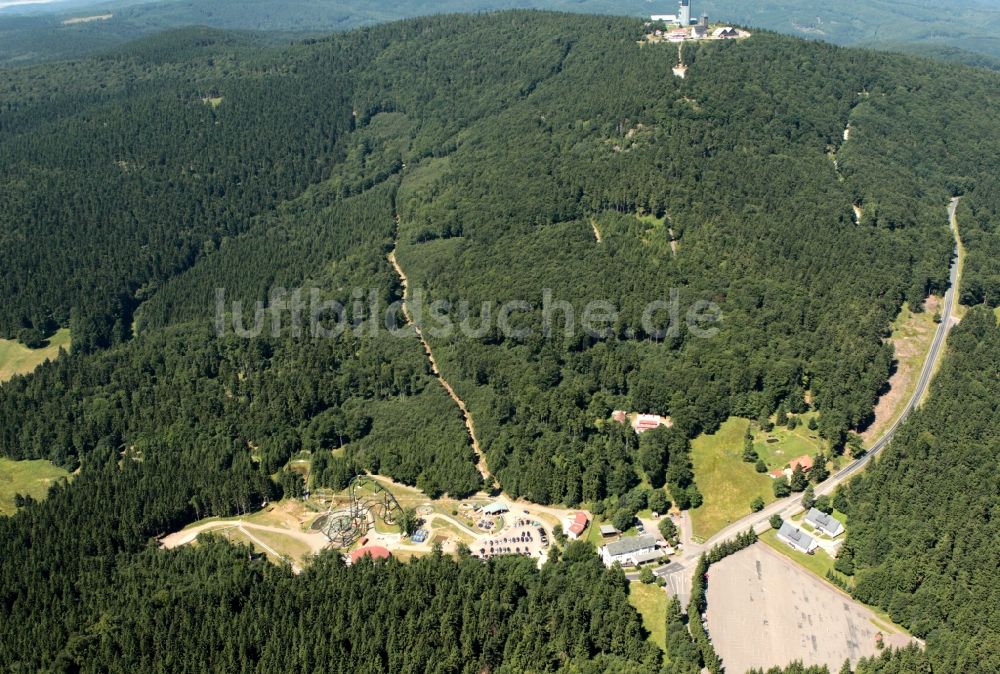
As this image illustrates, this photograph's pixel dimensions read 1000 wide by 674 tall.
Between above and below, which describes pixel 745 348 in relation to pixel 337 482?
above

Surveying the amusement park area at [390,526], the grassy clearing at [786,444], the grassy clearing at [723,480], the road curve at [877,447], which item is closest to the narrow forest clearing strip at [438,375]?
the amusement park area at [390,526]

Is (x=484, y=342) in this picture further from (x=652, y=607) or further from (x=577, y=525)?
(x=652, y=607)

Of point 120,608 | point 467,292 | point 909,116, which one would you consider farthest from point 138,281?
point 909,116

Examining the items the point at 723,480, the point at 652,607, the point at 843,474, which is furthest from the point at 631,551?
the point at 843,474

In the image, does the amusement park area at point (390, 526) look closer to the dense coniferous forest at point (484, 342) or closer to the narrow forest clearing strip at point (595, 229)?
the dense coniferous forest at point (484, 342)

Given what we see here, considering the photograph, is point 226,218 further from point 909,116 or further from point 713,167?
point 909,116
